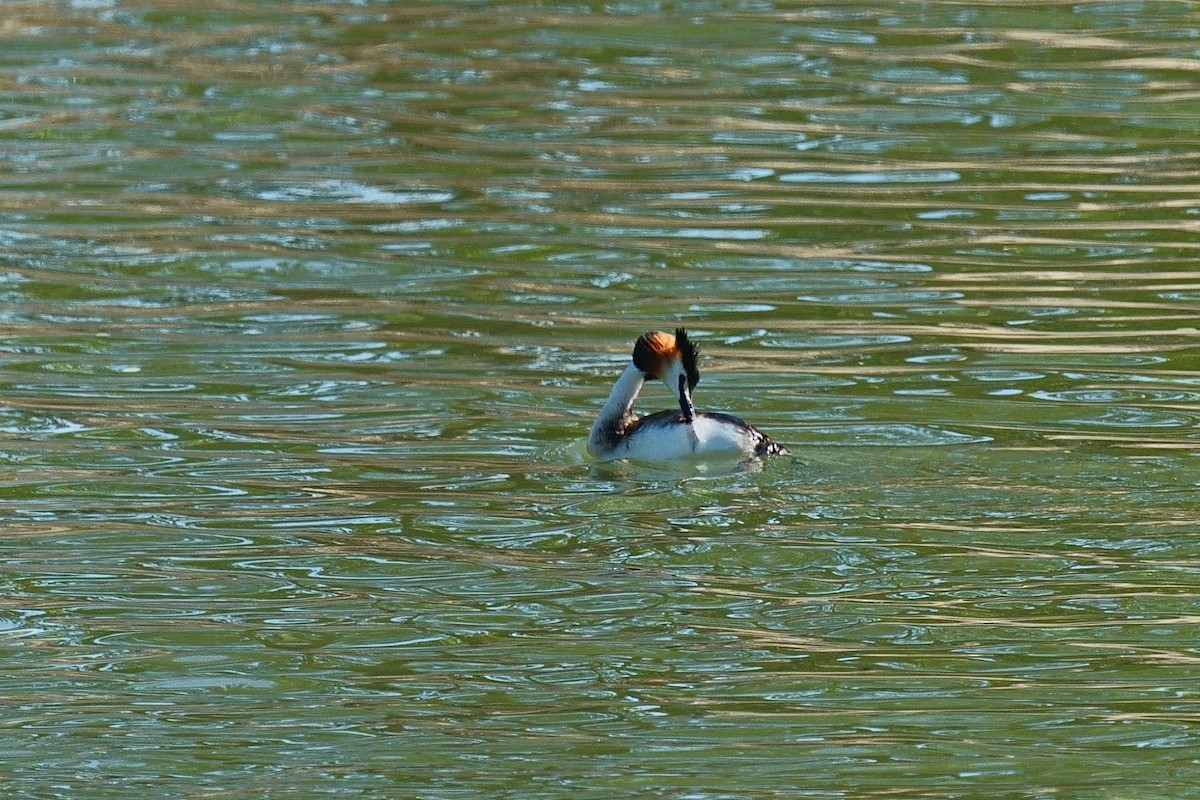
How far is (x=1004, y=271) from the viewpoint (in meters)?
13.6

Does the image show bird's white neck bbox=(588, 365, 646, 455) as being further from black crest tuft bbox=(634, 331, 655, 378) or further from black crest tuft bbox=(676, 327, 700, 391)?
black crest tuft bbox=(676, 327, 700, 391)

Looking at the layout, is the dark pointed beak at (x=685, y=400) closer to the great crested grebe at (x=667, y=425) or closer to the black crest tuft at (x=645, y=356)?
the great crested grebe at (x=667, y=425)

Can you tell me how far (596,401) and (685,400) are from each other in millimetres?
1303

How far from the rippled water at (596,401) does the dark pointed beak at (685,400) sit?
314mm

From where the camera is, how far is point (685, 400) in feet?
33.5

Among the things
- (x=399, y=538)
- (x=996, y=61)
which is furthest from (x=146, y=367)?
(x=996, y=61)

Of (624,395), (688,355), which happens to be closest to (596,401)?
(624,395)

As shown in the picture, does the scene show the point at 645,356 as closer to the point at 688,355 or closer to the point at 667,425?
the point at 688,355

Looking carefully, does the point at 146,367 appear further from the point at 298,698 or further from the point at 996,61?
the point at 996,61

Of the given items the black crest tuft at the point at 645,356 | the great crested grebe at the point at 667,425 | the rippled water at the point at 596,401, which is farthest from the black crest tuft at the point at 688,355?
the rippled water at the point at 596,401

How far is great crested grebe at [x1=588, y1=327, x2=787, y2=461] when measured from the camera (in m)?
9.96

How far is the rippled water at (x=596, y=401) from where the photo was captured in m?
7.34

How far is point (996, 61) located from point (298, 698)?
40.6 ft

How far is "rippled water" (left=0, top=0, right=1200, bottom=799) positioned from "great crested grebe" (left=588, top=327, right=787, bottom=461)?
0.49ft
